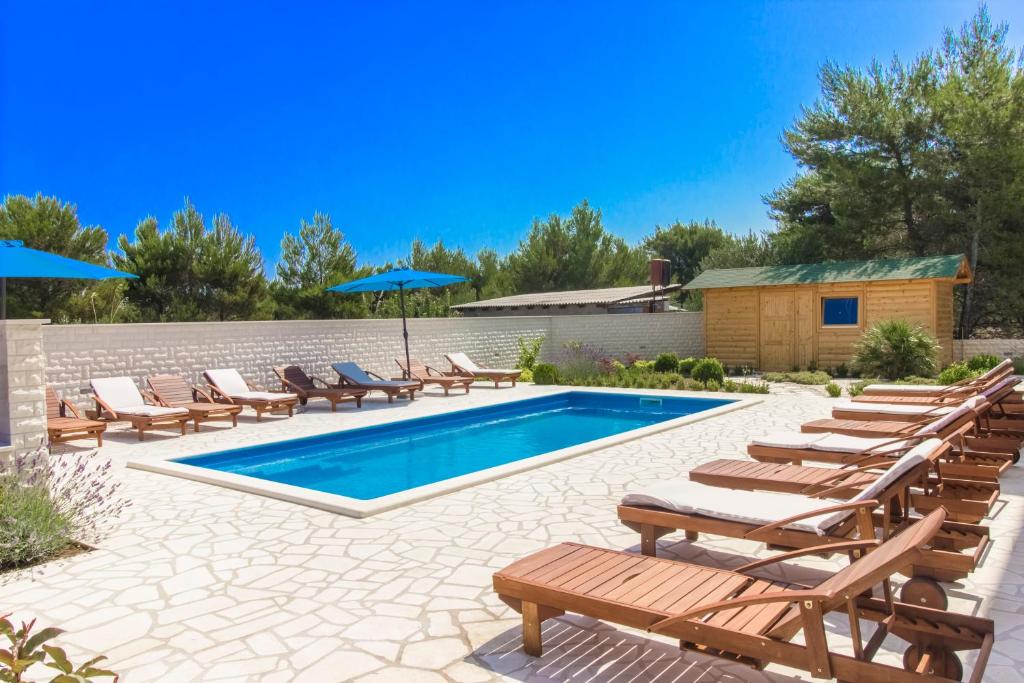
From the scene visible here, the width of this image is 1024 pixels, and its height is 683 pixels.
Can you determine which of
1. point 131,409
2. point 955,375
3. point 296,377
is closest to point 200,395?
point 296,377

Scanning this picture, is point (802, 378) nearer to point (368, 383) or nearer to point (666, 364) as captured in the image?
point (666, 364)

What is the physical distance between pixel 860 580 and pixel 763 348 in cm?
1747

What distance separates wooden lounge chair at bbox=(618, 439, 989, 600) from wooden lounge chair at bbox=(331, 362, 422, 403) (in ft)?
30.4

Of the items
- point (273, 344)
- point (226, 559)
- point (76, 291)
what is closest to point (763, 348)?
point (273, 344)

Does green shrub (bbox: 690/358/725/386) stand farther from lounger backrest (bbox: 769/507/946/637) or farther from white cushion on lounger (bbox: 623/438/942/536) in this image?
lounger backrest (bbox: 769/507/946/637)

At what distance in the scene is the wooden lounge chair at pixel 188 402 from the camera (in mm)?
9961

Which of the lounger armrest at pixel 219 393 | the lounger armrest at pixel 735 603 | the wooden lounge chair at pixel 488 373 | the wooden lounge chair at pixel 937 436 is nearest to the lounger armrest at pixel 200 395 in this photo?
the lounger armrest at pixel 219 393

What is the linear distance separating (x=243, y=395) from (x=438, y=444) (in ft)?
11.6

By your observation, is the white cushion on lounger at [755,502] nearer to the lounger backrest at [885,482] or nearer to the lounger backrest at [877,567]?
the lounger backrest at [885,482]

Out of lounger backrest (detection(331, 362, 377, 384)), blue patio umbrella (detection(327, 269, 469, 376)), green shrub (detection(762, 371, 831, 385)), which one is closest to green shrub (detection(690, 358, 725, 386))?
green shrub (detection(762, 371, 831, 385))

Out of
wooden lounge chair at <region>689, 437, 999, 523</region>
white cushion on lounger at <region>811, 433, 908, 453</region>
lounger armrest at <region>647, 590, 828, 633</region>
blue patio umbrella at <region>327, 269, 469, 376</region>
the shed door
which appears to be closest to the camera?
lounger armrest at <region>647, 590, 828, 633</region>

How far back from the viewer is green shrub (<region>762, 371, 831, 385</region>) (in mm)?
15219

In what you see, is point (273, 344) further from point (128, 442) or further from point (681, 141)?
point (681, 141)

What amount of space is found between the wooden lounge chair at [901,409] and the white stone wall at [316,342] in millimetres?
10108
